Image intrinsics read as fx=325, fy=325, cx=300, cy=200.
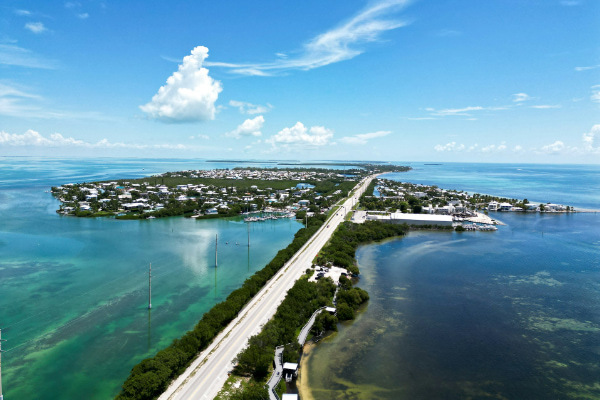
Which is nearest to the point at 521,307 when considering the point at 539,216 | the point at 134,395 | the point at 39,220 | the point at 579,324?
the point at 579,324

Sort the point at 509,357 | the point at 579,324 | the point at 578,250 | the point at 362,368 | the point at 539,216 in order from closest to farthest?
the point at 362,368
the point at 509,357
the point at 579,324
the point at 578,250
the point at 539,216

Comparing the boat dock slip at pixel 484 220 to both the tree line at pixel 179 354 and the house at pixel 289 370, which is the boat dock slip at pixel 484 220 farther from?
the house at pixel 289 370

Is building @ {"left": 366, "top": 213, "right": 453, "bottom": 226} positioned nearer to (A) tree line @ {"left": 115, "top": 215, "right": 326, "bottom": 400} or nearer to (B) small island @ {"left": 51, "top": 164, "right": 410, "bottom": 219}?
(B) small island @ {"left": 51, "top": 164, "right": 410, "bottom": 219}

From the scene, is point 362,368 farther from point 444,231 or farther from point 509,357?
point 444,231

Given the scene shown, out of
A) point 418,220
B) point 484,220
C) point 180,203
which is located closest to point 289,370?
point 418,220

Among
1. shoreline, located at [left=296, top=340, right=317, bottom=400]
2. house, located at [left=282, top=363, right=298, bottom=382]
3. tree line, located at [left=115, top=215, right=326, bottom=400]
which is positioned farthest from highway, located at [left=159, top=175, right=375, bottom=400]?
shoreline, located at [left=296, top=340, right=317, bottom=400]

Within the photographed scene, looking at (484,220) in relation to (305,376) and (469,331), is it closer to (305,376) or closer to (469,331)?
(469,331)
